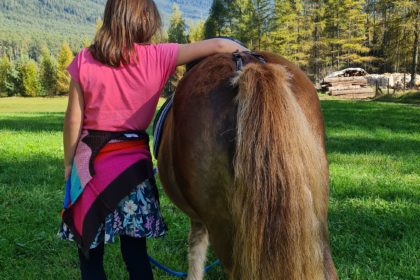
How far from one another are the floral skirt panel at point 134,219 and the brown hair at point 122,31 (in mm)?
758

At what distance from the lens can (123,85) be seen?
7.54 ft

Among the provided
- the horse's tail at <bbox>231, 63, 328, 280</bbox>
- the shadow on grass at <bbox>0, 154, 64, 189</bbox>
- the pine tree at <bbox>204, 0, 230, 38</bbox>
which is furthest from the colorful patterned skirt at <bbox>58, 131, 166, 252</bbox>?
the pine tree at <bbox>204, 0, 230, 38</bbox>

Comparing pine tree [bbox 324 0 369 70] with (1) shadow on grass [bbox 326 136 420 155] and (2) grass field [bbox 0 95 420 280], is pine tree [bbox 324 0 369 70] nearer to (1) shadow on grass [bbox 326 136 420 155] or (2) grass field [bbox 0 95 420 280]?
(1) shadow on grass [bbox 326 136 420 155]

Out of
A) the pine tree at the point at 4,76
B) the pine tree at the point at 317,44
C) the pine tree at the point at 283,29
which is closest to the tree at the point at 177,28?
the pine tree at the point at 283,29

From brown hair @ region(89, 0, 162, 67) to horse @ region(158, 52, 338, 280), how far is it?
0.47m

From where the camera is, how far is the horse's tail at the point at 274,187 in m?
1.65

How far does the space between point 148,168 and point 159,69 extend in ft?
1.90

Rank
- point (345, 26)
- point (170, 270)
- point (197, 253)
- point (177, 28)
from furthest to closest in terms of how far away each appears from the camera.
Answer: point (177, 28) → point (345, 26) → point (170, 270) → point (197, 253)

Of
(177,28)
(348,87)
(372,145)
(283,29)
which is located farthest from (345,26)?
(372,145)

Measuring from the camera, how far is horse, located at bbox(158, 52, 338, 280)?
165 cm

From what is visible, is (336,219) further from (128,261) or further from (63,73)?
(63,73)

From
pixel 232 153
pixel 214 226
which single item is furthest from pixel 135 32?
pixel 214 226

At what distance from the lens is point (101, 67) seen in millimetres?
2258

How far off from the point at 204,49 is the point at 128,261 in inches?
55.5
